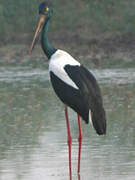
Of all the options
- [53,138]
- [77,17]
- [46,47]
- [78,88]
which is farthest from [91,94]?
[77,17]

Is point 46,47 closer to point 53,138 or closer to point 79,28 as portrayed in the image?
point 53,138

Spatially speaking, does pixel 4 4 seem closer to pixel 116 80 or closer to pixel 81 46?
pixel 81 46

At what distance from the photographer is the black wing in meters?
7.02

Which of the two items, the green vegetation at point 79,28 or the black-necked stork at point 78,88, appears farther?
the green vegetation at point 79,28

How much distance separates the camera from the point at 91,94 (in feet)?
23.4

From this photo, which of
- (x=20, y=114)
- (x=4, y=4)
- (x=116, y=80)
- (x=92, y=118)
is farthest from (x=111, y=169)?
(x=4, y=4)

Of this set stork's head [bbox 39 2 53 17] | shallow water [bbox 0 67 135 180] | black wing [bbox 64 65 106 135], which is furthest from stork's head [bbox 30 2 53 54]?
shallow water [bbox 0 67 135 180]

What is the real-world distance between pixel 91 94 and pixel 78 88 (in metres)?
0.16

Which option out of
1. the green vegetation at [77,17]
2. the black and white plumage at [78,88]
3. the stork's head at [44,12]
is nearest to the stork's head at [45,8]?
the stork's head at [44,12]

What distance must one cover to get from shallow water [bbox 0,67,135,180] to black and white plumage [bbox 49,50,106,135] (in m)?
0.43

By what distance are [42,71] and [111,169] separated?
32.5ft

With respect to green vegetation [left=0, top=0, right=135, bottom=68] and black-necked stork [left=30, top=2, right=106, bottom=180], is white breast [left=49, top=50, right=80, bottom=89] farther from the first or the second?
green vegetation [left=0, top=0, right=135, bottom=68]

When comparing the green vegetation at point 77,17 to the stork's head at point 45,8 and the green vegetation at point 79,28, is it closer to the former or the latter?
the green vegetation at point 79,28

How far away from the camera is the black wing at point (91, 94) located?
702 centimetres
